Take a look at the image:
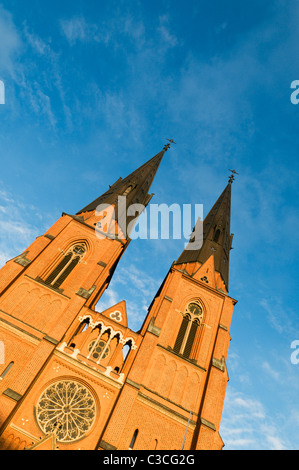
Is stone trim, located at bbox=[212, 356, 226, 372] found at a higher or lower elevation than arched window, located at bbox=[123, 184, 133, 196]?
lower

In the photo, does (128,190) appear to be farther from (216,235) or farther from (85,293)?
(85,293)

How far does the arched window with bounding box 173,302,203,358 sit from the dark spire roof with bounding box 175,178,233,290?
4.83 m

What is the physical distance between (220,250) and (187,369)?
13126mm

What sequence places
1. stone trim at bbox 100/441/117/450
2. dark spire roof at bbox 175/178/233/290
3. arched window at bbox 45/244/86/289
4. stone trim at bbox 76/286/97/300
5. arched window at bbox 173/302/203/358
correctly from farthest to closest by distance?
dark spire roof at bbox 175/178/233/290 < arched window at bbox 45/244/86/289 < arched window at bbox 173/302/203/358 < stone trim at bbox 76/286/97/300 < stone trim at bbox 100/441/117/450

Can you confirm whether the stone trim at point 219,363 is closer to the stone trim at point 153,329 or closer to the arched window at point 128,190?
the stone trim at point 153,329

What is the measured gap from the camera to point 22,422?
1466cm

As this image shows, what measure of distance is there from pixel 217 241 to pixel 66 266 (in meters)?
15.3

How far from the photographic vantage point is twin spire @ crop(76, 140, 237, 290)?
2798 centimetres

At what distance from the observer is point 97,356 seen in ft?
58.7

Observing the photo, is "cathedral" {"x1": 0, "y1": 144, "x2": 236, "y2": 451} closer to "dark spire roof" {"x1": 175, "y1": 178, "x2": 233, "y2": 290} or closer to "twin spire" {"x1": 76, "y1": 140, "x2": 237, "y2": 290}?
"dark spire roof" {"x1": 175, "y1": 178, "x2": 233, "y2": 290}

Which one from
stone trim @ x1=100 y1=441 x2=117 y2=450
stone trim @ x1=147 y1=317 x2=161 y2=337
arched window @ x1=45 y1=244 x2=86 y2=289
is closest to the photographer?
stone trim @ x1=100 y1=441 x2=117 y2=450

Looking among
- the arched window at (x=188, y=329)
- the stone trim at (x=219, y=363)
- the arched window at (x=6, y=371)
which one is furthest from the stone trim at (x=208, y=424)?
the arched window at (x=6, y=371)

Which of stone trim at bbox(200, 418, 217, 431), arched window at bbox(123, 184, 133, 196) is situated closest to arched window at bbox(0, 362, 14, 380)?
stone trim at bbox(200, 418, 217, 431)

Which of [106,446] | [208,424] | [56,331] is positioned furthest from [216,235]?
[106,446]
